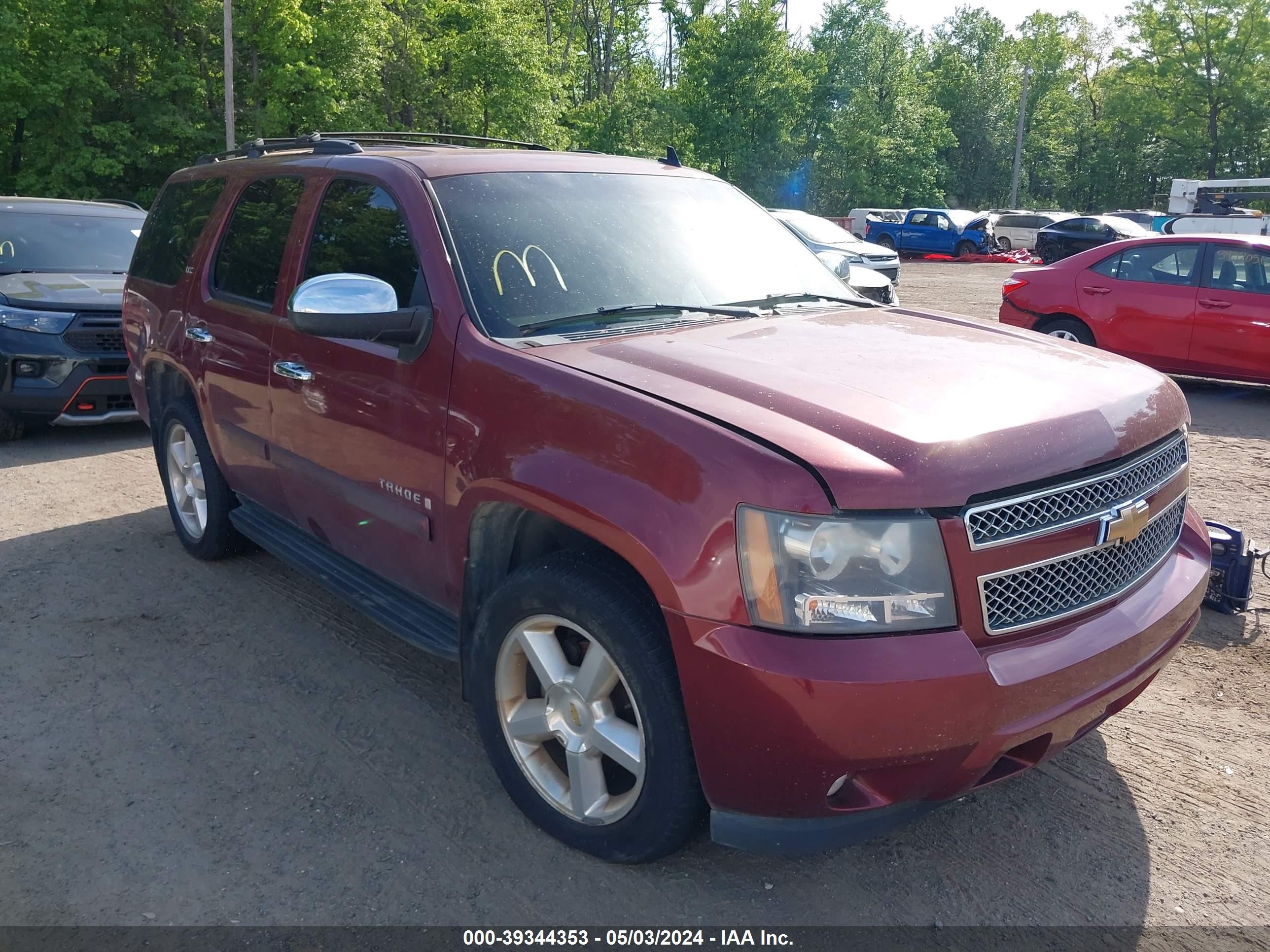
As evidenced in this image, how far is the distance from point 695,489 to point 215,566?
366 cm

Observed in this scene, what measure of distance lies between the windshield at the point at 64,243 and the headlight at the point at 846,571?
8.04 meters

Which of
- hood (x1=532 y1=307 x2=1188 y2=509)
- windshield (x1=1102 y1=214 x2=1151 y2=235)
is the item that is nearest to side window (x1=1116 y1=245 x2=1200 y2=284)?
hood (x1=532 y1=307 x2=1188 y2=509)

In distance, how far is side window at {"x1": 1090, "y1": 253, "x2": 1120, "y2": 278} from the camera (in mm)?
10242

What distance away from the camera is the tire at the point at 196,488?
4.92m

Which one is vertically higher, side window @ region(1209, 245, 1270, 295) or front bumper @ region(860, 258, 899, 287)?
side window @ region(1209, 245, 1270, 295)

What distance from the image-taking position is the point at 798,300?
387 cm

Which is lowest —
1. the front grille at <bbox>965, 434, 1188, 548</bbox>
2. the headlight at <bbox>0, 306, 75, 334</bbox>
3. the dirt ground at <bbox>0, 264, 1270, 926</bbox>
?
the dirt ground at <bbox>0, 264, 1270, 926</bbox>

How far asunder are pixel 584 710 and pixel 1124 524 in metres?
1.49

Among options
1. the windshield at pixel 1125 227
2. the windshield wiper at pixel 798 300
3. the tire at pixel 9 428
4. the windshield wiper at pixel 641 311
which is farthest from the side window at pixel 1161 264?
the windshield at pixel 1125 227

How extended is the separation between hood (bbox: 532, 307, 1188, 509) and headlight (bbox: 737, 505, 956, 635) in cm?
7

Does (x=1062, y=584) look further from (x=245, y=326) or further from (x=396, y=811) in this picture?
(x=245, y=326)

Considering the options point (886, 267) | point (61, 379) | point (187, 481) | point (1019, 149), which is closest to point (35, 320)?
point (61, 379)

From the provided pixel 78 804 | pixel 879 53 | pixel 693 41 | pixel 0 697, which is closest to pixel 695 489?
pixel 78 804

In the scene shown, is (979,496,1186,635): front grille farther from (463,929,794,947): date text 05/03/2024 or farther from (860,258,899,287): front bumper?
(860,258,899,287): front bumper
